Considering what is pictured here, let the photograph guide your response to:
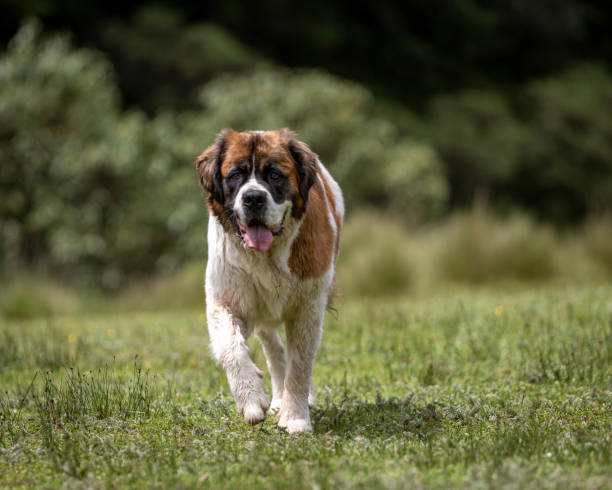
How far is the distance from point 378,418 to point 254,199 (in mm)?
1548

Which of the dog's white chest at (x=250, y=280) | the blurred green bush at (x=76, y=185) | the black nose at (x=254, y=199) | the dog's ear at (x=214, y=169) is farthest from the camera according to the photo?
the blurred green bush at (x=76, y=185)

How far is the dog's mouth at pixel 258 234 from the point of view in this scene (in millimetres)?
4664

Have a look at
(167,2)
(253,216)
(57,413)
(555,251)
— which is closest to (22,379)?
(57,413)

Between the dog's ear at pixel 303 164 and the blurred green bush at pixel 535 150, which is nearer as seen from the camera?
the dog's ear at pixel 303 164

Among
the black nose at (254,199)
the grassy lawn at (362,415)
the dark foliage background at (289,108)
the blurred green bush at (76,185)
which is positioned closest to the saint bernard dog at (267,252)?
the black nose at (254,199)

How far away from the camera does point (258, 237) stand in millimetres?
4676

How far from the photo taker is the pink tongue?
466 centimetres

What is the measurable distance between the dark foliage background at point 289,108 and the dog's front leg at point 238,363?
10.0 m

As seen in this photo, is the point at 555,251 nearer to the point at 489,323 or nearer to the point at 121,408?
the point at 489,323

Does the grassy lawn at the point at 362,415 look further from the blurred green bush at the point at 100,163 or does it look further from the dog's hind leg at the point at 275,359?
the blurred green bush at the point at 100,163

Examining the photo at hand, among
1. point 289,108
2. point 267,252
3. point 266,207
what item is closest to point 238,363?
point 267,252

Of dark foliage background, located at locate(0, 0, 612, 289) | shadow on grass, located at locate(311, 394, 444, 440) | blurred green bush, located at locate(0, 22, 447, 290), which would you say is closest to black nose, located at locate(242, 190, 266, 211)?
shadow on grass, located at locate(311, 394, 444, 440)

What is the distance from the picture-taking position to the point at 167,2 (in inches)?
1172

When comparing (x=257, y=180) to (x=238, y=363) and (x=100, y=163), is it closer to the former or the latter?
(x=238, y=363)
